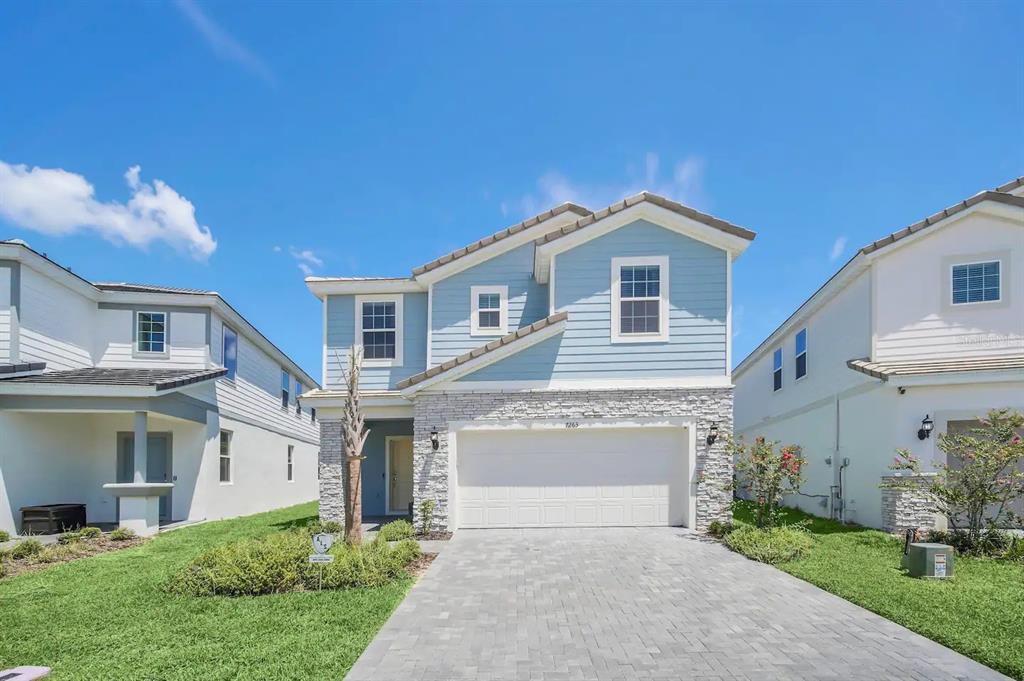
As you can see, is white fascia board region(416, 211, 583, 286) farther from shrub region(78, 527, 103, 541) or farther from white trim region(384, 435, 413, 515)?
shrub region(78, 527, 103, 541)

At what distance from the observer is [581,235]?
42.9ft

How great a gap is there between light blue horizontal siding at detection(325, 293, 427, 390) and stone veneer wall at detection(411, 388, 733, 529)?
2.21 m

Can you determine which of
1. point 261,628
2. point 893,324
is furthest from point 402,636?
point 893,324

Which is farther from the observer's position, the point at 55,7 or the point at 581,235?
the point at 581,235

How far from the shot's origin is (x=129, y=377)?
47.3 feet

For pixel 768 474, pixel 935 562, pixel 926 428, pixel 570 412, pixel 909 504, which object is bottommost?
pixel 935 562

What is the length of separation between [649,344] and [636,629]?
7402 millimetres

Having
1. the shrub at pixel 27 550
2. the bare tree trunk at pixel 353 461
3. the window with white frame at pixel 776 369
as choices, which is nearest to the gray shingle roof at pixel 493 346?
the bare tree trunk at pixel 353 461

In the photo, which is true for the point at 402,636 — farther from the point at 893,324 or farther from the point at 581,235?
the point at 893,324

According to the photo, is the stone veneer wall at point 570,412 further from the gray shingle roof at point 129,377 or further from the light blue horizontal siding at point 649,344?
the gray shingle roof at point 129,377

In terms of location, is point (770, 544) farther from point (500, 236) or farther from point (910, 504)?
point (500, 236)

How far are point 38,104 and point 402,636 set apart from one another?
1489 cm

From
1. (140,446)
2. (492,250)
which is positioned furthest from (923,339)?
(140,446)

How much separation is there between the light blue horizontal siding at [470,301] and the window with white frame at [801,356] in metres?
8.14
